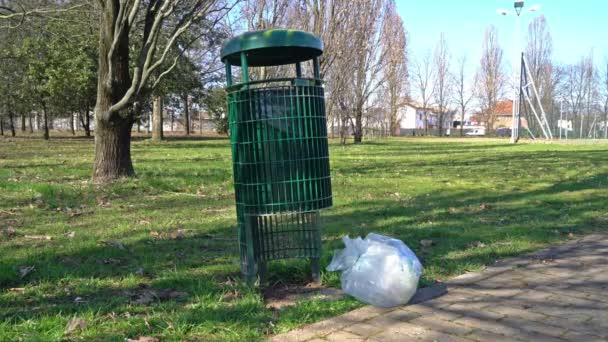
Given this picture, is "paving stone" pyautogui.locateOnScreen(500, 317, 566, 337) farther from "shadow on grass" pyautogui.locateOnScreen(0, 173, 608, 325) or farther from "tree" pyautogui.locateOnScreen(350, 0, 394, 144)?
"tree" pyautogui.locateOnScreen(350, 0, 394, 144)

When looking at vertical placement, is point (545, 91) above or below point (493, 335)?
above

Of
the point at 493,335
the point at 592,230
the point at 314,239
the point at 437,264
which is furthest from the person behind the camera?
the point at 592,230

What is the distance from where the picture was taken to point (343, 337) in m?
3.32

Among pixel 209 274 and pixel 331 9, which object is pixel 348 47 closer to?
pixel 331 9

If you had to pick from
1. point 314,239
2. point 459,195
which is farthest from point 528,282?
point 459,195

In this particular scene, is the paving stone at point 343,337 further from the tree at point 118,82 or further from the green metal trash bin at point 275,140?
the tree at point 118,82

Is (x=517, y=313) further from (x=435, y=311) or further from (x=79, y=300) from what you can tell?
(x=79, y=300)

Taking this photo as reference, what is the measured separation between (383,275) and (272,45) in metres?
1.82

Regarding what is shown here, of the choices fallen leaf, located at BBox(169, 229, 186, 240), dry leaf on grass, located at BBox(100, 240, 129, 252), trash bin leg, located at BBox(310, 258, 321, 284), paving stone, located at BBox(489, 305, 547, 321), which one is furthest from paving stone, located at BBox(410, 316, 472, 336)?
fallen leaf, located at BBox(169, 229, 186, 240)

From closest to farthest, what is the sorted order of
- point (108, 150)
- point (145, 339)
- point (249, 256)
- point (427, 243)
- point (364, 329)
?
point (145, 339) → point (364, 329) → point (249, 256) → point (427, 243) → point (108, 150)

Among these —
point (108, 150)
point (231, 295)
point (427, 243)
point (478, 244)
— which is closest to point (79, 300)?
point (231, 295)

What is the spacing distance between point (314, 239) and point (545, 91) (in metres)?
60.0

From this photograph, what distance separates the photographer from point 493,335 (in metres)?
3.36

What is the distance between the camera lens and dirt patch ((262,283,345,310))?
13.0 ft
